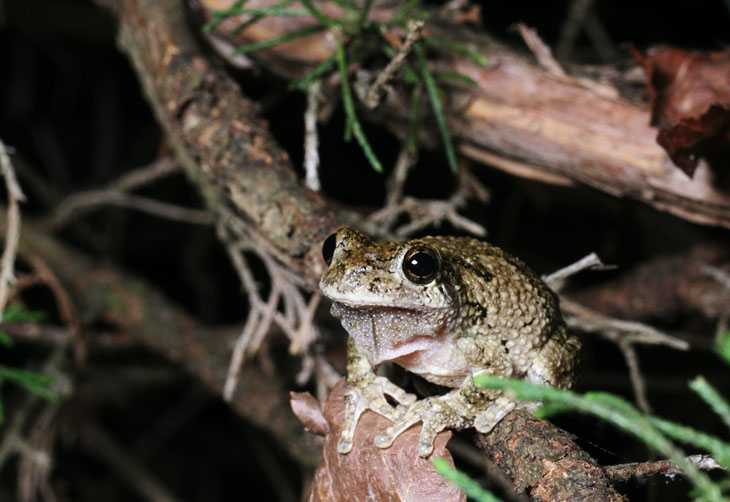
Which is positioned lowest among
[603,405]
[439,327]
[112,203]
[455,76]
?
[112,203]

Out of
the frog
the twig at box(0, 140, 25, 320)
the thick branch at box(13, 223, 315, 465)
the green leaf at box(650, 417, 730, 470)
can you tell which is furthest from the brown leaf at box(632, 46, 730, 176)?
the twig at box(0, 140, 25, 320)

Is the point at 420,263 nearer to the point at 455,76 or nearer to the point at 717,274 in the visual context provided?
the point at 455,76

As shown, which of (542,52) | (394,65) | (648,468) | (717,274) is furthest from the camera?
(717,274)

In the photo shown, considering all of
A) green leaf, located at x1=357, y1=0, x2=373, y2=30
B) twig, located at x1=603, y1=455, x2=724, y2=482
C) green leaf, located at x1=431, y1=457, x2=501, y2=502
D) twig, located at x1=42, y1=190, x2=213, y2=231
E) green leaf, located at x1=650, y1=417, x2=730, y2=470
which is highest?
green leaf, located at x1=357, y1=0, x2=373, y2=30

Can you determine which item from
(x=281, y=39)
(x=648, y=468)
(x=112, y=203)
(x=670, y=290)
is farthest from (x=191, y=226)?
(x=648, y=468)

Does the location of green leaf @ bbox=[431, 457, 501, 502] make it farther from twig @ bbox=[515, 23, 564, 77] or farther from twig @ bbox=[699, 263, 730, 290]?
twig @ bbox=[699, 263, 730, 290]

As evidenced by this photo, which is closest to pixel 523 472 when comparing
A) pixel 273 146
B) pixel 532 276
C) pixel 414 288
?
pixel 414 288

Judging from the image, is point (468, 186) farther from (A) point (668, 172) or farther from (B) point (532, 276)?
(B) point (532, 276)
